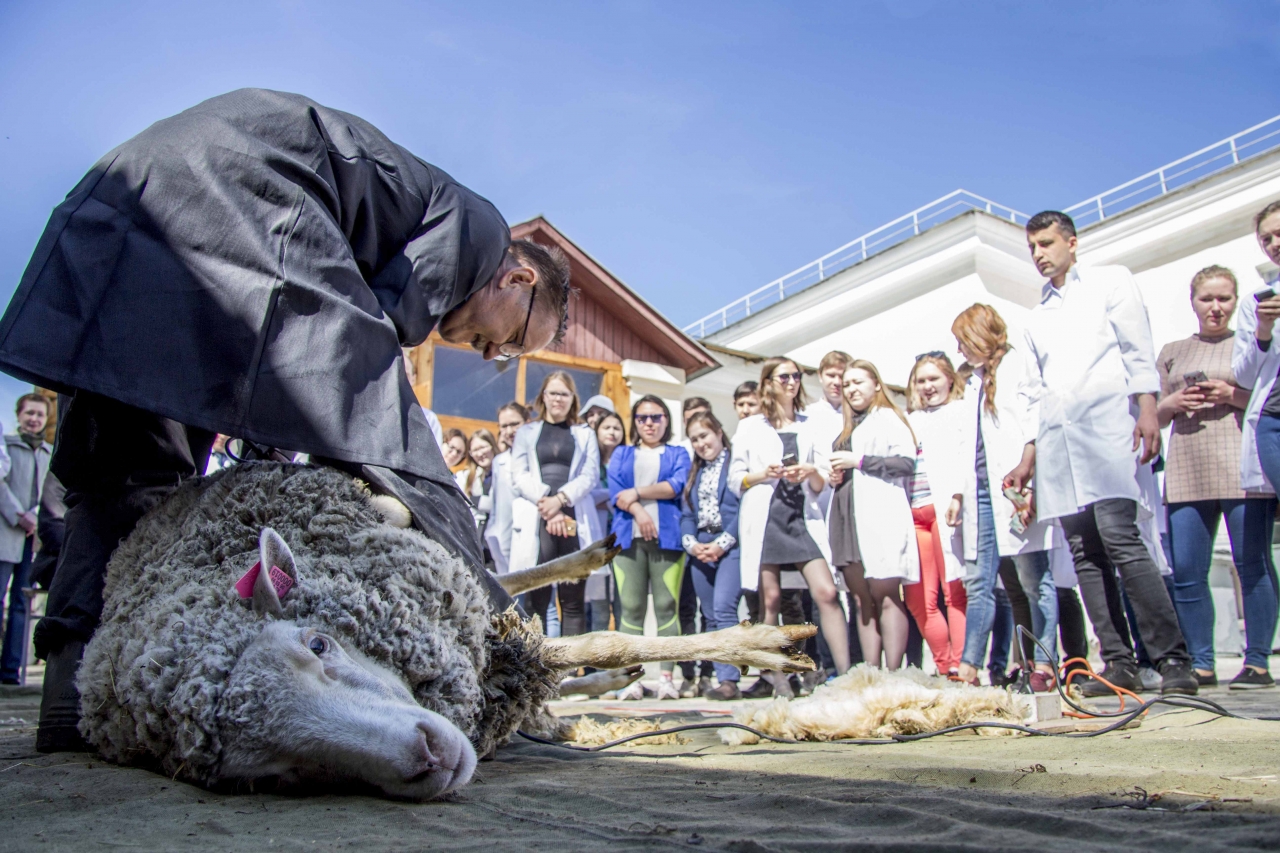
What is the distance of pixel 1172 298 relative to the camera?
1471 centimetres

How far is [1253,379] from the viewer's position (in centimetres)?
470

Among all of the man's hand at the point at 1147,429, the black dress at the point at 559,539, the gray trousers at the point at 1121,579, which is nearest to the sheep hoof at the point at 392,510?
the gray trousers at the point at 1121,579

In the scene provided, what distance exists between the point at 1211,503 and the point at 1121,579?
1041mm

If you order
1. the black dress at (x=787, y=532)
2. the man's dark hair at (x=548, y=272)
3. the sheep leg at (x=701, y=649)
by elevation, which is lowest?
the sheep leg at (x=701, y=649)

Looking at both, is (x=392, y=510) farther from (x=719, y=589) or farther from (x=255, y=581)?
(x=719, y=589)

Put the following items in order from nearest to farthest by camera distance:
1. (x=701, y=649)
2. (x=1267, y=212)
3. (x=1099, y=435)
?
(x=701, y=649), (x=1099, y=435), (x=1267, y=212)

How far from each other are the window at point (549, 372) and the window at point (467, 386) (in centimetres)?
31

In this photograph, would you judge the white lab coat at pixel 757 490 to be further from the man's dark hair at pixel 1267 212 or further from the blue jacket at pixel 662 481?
the man's dark hair at pixel 1267 212

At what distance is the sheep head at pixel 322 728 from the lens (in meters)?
1.69

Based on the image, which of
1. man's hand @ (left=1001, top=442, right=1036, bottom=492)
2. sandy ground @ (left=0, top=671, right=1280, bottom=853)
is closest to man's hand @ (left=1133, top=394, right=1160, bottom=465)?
man's hand @ (left=1001, top=442, right=1036, bottom=492)

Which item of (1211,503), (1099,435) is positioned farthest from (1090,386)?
(1211,503)

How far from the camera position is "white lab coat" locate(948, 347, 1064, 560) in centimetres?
487

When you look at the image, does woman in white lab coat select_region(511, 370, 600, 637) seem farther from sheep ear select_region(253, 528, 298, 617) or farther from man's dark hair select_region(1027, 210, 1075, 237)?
sheep ear select_region(253, 528, 298, 617)

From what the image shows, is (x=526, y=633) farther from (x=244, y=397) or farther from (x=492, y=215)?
(x=492, y=215)
